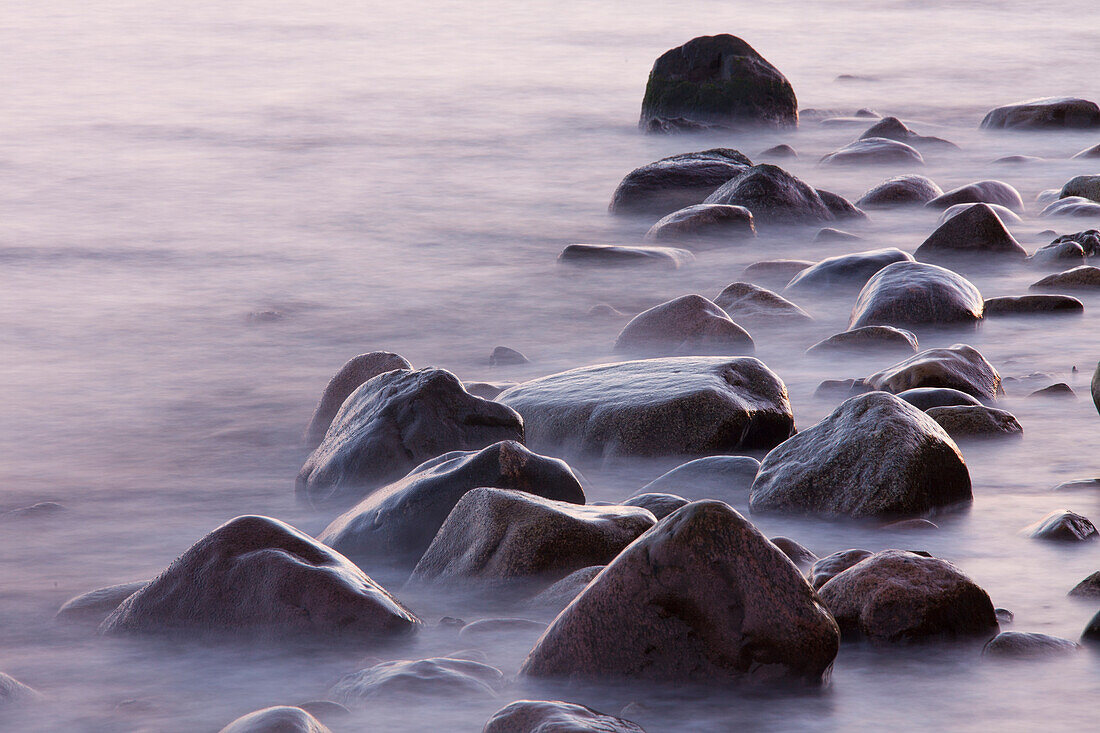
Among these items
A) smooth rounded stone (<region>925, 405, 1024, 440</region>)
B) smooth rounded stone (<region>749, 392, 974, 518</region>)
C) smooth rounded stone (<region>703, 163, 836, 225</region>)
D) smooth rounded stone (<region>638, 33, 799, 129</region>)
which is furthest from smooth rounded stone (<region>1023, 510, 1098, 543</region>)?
smooth rounded stone (<region>638, 33, 799, 129</region>)

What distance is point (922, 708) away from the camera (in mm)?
2514

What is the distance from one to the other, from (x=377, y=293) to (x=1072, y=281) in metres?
2.97

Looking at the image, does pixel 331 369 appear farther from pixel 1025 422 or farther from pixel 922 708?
pixel 922 708

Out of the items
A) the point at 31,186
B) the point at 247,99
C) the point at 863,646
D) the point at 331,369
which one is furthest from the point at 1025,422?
the point at 247,99

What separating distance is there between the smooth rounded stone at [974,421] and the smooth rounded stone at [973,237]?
2.45 metres

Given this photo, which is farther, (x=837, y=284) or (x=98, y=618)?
(x=837, y=284)

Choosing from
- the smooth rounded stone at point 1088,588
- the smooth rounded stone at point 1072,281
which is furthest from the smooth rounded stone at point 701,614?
the smooth rounded stone at point 1072,281

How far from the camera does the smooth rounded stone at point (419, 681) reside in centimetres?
256

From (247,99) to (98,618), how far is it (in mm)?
9536

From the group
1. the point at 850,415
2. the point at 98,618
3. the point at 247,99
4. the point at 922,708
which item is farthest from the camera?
the point at 247,99

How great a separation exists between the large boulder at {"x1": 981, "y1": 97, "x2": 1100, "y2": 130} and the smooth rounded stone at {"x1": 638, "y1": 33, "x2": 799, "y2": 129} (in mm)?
1564

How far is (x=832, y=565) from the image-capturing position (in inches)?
116

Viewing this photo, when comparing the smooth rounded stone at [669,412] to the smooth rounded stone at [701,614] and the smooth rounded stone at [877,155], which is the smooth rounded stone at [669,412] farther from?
the smooth rounded stone at [877,155]

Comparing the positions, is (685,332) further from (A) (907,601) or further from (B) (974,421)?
(A) (907,601)
